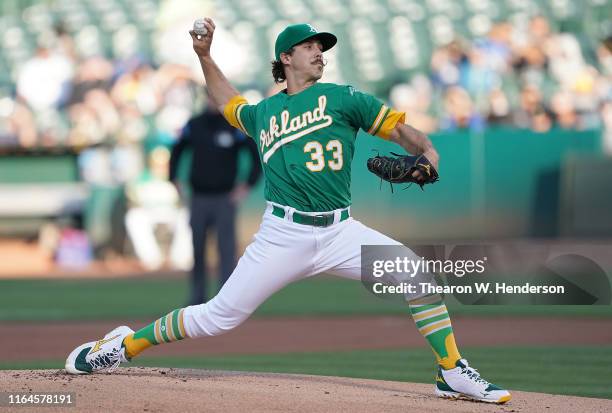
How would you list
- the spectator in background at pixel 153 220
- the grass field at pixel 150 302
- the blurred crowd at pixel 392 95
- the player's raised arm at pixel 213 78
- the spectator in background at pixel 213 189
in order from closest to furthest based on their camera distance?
the player's raised arm at pixel 213 78
the spectator in background at pixel 213 189
the grass field at pixel 150 302
the spectator in background at pixel 153 220
the blurred crowd at pixel 392 95

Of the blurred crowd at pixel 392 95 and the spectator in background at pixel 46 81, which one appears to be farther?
the spectator in background at pixel 46 81

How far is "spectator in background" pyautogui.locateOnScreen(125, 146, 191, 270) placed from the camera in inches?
651

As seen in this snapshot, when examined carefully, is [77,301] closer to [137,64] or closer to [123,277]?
[123,277]

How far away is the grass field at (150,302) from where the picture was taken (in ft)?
37.2

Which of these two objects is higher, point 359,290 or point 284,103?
point 284,103

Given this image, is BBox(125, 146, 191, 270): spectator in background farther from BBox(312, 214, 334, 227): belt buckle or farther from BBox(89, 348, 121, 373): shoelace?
BBox(312, 214, 334, 227): belt buckle

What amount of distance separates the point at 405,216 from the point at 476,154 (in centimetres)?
138

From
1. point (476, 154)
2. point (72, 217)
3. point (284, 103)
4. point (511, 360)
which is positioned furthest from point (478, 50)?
point (284, 103)

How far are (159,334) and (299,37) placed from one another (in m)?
1.63

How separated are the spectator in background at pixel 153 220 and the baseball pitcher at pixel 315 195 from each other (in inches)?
430

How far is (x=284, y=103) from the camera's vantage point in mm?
5582

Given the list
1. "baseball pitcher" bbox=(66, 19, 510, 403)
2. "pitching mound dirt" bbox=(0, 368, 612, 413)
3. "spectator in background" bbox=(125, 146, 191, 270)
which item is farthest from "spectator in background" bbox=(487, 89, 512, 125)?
"baseball pitcher" bbox=(66, 19, 510, 403)

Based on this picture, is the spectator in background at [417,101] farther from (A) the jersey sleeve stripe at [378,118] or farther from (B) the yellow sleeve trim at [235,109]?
(A) the jersey sleeve stripe at [378,118]

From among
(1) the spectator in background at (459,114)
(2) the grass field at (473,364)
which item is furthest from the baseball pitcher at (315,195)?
(1) the spectator in background at (459,114)
